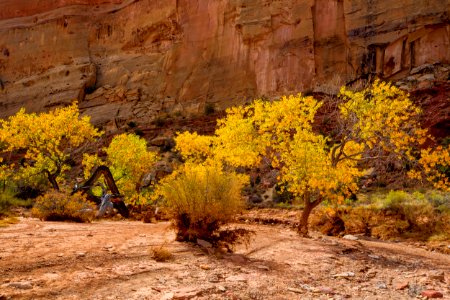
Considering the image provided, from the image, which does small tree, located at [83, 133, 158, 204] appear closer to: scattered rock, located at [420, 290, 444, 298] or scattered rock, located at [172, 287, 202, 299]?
scattered rock, located at [172, 287, 202, 299]

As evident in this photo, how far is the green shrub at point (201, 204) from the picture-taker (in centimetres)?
708

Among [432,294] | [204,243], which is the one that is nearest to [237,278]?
[204,243]

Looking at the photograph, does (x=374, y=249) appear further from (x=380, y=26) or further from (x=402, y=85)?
(x=380, y=26)

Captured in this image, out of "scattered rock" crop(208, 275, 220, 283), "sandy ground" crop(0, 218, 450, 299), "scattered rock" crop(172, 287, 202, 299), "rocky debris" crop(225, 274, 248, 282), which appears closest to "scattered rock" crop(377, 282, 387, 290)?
"sandy ground" crop(0, 218, 450, 299)

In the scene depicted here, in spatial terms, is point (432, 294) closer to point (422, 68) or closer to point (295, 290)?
point (295, 290)

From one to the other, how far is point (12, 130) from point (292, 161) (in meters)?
14.5

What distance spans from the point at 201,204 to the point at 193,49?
37.5 m

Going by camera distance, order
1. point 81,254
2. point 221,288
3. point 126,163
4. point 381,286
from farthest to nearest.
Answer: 1. point 126,163
2. point 81,254
3. point 381,286
4. point 221,288

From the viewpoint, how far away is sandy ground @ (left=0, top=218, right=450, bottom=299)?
432 centimetres

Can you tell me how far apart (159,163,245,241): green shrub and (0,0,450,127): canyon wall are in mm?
26818

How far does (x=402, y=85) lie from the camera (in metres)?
31.3

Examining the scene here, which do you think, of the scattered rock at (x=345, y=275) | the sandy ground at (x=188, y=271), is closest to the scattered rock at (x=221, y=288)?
the sandy ground at (x=188, y=271)

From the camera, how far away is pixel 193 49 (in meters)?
42.7

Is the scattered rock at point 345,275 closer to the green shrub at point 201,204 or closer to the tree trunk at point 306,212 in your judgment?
the green shrub at point 201,204
